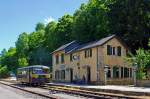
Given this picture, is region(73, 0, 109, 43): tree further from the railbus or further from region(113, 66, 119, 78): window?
the railbus

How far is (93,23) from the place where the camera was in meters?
71.0

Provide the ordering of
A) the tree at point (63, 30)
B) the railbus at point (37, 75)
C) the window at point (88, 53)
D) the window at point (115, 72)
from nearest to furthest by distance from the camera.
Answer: the railbus at point (37, 75) < the window at point (115, 72) < the window at point (88, 53) < the tree at point (63, 30)

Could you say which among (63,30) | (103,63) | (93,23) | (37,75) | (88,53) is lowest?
(37,75)

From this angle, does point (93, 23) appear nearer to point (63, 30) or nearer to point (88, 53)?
point (88, 53)

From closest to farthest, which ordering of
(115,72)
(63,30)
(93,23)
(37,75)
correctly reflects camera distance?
1. (37,75)
2. (115,72)
3. (93,23)
4. (63,30)

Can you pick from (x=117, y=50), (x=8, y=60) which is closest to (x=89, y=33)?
(x=117, y=50)

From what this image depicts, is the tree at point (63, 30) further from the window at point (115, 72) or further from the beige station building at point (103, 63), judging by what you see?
the window at point (115, 72)

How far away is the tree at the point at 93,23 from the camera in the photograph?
68.8m

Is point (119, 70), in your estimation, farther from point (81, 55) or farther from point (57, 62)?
point (57, 62)

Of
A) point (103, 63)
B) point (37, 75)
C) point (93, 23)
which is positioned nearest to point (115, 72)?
point (103, 63)

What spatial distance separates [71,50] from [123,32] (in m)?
Result: 8.75

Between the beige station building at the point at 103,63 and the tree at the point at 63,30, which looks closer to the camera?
the beige station building at the point at 103,63

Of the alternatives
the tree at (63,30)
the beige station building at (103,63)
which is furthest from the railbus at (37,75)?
the tree at (63,30)

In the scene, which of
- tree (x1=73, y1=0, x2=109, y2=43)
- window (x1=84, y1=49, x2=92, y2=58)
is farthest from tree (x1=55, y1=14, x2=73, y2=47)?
window (x1=84, y1=49, x2=92, y2=58)
